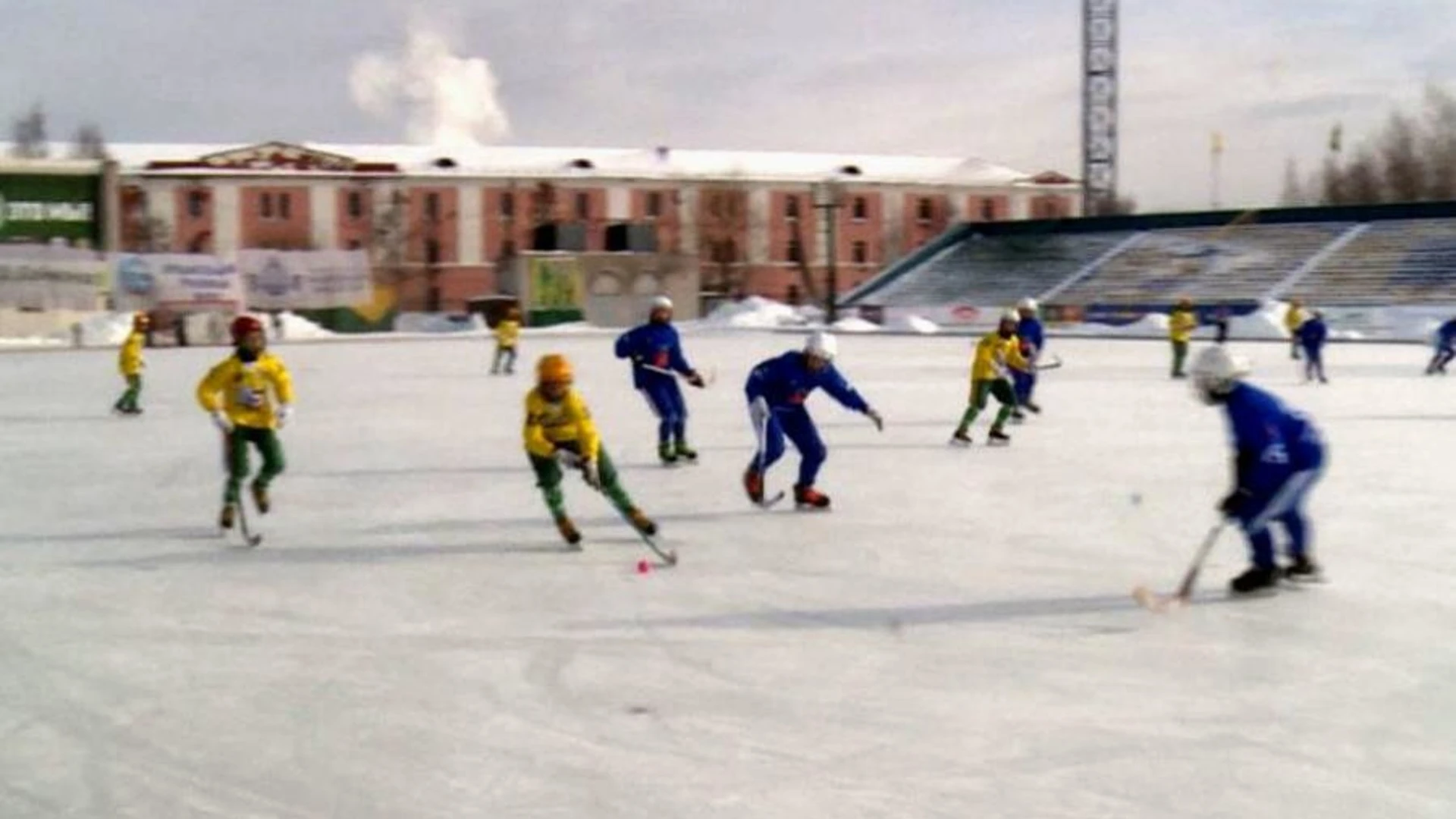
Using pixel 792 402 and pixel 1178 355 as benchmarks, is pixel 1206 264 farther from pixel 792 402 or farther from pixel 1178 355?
pixel 792 402

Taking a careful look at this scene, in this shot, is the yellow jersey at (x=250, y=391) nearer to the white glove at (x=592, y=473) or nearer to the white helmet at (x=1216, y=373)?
the white glove at (x=592, y=473)

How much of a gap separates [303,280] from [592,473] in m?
38.6

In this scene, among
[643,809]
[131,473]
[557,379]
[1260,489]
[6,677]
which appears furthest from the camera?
[131,473]

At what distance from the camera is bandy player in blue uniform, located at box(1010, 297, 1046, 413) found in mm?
15223

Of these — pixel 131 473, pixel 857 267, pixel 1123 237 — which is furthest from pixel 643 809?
pixel 857 267

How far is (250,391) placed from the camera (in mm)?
8812

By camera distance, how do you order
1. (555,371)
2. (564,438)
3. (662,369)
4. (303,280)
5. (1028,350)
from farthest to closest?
1. (303,280)
2. (1028,350)
3. (662,369)
4. (564,438)
5. (555,371)

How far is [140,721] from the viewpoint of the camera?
4957 mm

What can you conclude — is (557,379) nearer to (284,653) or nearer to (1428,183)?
(284,653)

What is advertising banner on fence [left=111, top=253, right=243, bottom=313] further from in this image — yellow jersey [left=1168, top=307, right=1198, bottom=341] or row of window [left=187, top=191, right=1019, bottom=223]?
yellow jersey [left=1168, top=307, right=1198, bottom=341]

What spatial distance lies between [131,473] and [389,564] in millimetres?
5031

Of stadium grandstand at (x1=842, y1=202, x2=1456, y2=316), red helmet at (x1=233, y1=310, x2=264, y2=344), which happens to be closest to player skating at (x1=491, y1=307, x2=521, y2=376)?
red helmet at (x1=233, y1=310, x2=264, y2=344)

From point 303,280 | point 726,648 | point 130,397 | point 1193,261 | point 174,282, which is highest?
point 1193,261

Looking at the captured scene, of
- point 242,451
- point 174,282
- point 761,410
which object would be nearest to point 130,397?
point 242,451
